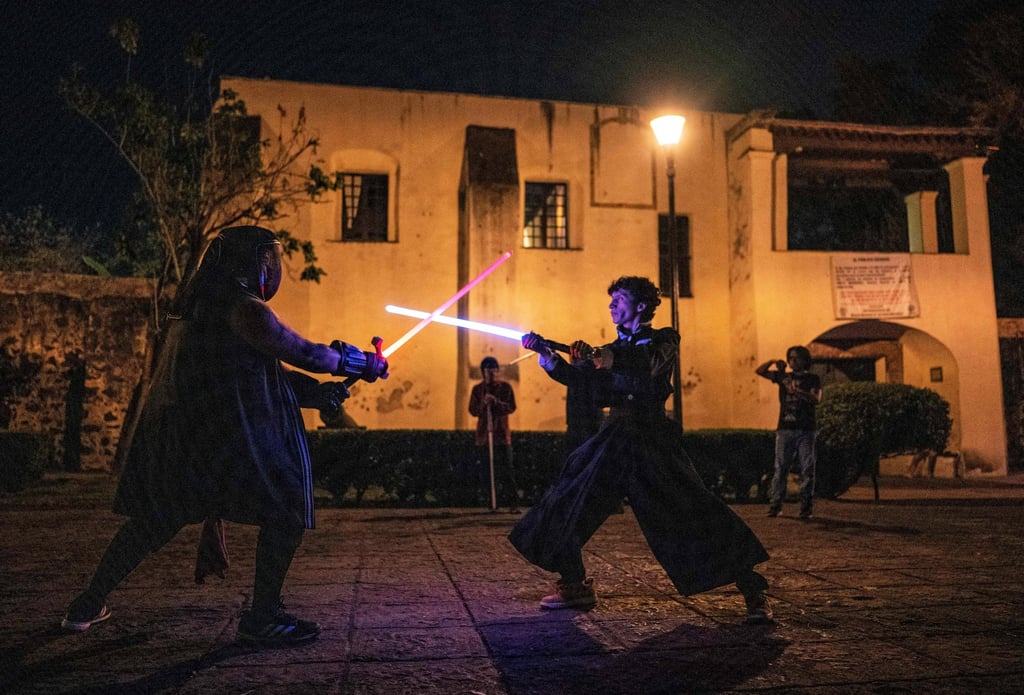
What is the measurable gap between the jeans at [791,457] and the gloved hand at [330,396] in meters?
6.54

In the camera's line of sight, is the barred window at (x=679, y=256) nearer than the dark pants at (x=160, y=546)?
No

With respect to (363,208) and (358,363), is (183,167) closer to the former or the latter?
(363,208)

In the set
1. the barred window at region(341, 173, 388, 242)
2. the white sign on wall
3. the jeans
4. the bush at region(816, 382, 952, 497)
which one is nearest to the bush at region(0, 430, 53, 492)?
the barred window at region(341, 173, 388, 242)

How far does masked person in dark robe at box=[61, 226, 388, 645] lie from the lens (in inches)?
140

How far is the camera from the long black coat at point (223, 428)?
140 inches

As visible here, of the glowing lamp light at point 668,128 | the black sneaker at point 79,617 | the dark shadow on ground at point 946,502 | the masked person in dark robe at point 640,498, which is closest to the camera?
the black sneaker at point 79,617

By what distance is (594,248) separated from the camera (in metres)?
17.0

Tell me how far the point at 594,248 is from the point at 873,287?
6.02 metres

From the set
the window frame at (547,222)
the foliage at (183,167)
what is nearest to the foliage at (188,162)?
the foliage at (183,167)

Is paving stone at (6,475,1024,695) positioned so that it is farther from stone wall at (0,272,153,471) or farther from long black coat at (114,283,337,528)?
stone wall at (0,272,153,471)

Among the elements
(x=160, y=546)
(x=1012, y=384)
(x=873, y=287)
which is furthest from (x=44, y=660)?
(x=1012, y=384)

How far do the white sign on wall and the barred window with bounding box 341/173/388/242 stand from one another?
9.72 m

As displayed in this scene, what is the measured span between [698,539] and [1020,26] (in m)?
21.4

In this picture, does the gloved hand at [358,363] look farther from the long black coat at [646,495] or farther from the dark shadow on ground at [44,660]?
the dark shadow on ground at [44,660]
